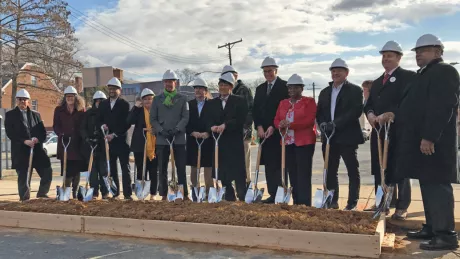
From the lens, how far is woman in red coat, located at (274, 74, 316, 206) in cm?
598

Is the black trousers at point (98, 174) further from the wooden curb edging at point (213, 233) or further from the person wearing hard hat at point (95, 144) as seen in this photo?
the wooden curb edging at point (213, 233)

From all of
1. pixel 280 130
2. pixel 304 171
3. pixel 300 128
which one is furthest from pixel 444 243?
pixel 280 130

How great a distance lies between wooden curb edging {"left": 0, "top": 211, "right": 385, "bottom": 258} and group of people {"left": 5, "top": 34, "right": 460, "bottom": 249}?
0.84 m

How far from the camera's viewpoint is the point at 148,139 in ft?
22.7

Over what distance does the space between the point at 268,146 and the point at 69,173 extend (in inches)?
139

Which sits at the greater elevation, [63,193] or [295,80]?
[295,80]

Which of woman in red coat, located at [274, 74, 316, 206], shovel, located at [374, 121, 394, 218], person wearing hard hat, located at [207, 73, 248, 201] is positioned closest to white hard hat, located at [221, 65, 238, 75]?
person wearing hard hat, located at [207, 73, 248, 201]

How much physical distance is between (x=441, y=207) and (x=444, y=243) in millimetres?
360

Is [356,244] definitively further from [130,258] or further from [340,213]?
[130,258]

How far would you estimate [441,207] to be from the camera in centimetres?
441

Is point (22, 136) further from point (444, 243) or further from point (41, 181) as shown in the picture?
point (444, 243)

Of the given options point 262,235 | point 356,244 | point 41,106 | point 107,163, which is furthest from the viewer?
point 41,106

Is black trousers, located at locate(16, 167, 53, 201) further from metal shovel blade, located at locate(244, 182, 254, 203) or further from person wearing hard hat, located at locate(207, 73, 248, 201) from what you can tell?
metal shovel blade, located at locate(244, 182, 254, 203)

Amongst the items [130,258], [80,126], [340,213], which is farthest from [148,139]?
[340,213]
